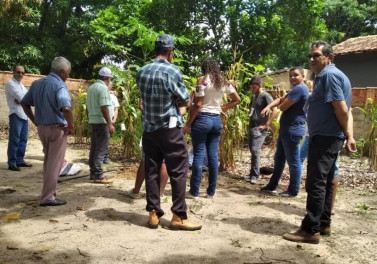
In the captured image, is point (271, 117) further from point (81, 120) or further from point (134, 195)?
point (81, 120)

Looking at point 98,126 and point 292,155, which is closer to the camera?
point 292,155

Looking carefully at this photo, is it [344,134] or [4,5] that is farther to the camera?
Result: [4,5]

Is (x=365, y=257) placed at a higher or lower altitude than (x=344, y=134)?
lower

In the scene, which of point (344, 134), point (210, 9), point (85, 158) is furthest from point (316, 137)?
point (210, 9)

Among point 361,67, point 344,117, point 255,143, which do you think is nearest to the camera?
point 344,117

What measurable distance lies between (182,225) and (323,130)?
5.09 ft

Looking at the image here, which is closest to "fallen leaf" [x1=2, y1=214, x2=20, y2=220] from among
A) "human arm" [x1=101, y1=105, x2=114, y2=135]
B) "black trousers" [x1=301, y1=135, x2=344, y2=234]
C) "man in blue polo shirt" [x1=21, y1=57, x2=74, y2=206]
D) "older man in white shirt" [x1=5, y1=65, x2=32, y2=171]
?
"man in blue polo shirt" [x1=21, y1=57, x2=74, y2=206]

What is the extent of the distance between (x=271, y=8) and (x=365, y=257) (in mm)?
12673

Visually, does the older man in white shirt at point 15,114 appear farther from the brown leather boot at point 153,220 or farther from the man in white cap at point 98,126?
the brown leather boot at point 153,220

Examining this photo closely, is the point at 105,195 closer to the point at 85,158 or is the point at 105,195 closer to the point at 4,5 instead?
the point at 85,158

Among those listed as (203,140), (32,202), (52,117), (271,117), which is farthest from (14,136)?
(271,117)

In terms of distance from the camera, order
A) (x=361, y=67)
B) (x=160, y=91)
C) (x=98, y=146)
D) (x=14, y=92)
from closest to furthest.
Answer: (x=160, y=91), (x=98, y=146), (x=14, y=92), (x=361, y=67)

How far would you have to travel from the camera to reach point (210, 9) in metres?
14.3

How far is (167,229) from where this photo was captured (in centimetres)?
364
